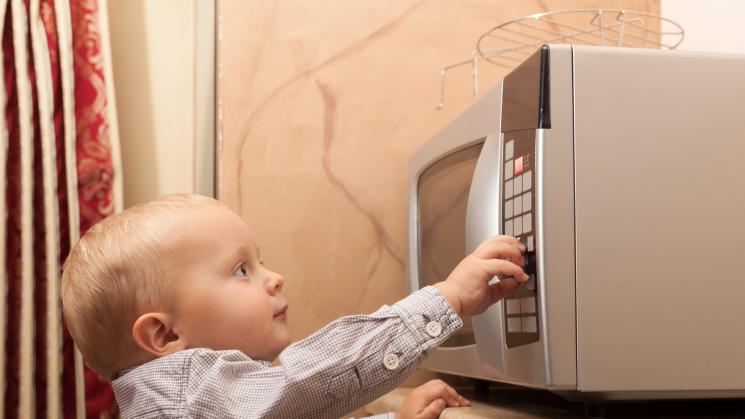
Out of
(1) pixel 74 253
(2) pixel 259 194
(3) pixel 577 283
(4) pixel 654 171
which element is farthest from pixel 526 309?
(2) pixel 259 194

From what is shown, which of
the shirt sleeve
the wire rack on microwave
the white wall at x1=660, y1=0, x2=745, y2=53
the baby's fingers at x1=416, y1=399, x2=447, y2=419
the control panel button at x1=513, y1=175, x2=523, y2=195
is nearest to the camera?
the shirt sleeve

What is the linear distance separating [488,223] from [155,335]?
35cm

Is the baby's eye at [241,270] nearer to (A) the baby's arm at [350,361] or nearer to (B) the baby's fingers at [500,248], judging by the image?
(A) the baby's arm at [350,361]

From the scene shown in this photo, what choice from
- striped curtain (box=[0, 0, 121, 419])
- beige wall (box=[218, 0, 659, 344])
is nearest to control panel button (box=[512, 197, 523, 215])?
beige wall (box=[218, 0, 659, 344])

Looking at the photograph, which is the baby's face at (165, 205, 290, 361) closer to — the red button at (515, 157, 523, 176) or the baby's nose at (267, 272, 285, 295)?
the baby's nose at (267, 272, 285, 295)

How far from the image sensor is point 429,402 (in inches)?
36.1

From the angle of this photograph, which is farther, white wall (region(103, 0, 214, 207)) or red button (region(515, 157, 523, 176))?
white wall (region(103, 0, 214, 207))

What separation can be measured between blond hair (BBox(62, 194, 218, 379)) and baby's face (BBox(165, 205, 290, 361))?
2 centimetres

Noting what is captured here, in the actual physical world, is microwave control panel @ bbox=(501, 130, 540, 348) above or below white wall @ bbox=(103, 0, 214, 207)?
below

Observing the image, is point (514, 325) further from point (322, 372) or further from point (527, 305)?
point (322, 372)

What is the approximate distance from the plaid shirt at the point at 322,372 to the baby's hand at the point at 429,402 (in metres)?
0.20

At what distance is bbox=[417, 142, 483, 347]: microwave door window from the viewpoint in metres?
0.99

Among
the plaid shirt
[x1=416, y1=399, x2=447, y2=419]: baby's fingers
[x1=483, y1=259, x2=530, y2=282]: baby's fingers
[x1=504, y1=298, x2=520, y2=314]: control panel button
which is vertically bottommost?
[x1=416, y1=399, x2=447, y2=419]: baby's fingers

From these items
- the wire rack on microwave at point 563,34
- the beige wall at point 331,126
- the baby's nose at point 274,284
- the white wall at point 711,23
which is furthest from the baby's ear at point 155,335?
the white wall at point 711,23
